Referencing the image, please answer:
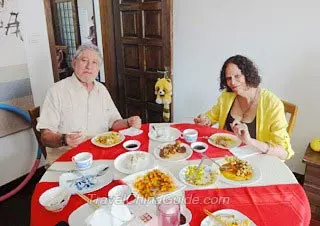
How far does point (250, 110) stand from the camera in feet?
5.74

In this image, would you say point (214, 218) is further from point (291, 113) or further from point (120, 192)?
point (291, 113)

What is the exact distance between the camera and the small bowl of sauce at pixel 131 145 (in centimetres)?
149

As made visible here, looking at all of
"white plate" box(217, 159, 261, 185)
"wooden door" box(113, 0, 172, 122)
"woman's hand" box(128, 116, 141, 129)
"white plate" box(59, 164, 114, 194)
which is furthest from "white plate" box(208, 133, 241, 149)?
"wooden door" box(113, 0, 172, 122)

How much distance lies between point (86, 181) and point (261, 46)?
198 centimetres

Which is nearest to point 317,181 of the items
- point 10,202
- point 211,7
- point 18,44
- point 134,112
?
point 211,7

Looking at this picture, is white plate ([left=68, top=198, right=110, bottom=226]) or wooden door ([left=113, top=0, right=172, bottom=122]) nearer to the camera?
white plate ([left=68, top=198, right=110, bottom=226])

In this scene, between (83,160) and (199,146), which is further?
(199,146)

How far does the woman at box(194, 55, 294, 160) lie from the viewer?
1.44m

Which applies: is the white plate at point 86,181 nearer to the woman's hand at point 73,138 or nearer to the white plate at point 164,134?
the woman's hand at point 73,138

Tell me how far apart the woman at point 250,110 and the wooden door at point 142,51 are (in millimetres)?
982

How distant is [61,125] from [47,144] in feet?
0.64

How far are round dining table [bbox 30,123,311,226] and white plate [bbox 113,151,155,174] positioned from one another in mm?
25

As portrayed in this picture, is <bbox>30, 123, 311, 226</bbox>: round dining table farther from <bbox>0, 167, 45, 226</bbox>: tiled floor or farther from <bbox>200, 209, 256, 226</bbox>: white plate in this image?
<bbox>0, 167, 45, 226</bbox>: tiled floor

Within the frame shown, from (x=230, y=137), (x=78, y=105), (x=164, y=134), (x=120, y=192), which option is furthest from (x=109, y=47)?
(x=120, y=192)
